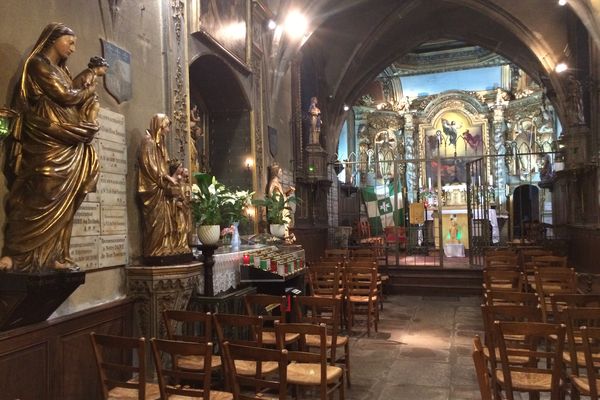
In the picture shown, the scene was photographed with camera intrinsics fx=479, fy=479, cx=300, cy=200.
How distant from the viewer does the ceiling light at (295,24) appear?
921cm

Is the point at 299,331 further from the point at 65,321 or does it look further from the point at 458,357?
the point at 458,357

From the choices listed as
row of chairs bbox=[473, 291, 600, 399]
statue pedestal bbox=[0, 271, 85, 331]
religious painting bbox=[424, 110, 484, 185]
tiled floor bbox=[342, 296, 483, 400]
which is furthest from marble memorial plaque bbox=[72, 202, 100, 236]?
religious painting bbox=[424, 110, 484, 185]

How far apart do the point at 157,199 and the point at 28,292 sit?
1643 millimetres

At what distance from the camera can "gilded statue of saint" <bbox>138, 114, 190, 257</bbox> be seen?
171 inches

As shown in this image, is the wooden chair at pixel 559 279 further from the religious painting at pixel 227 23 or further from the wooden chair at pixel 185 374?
the religious painting at pixel 227 23

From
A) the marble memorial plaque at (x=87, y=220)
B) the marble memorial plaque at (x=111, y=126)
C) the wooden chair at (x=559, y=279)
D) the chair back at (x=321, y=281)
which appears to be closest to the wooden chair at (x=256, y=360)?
the marble memorial plaque at (x=87, y=220)

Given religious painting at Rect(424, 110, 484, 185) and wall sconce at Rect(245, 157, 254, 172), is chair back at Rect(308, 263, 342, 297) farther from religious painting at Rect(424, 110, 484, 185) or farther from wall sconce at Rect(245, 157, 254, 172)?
religious painting at Rect(424, 110, 484, 185)

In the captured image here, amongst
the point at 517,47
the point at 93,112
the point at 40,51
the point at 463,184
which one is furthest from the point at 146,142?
the point at 463,184

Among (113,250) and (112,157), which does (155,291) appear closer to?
(113,250)

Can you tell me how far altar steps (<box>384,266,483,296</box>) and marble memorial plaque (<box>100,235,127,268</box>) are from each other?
6558 mm

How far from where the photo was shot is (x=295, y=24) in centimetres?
938

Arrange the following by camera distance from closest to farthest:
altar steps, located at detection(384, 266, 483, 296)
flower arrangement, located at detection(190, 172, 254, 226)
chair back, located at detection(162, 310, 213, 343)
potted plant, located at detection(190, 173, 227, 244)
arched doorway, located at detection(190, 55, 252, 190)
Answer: chair back, located at detection(162, 310, 213, 343) < potted plant, located at detection(190, 173, 227, 244) < flower arrangement, located at detection(190, 172, 254, 226) < arched doorway, located at detection(190, 55, 252, 190) < altar steps, located at detection(384, 266, 483, 296)

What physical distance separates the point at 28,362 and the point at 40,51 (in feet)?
6.73

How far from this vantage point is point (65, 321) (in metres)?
3.50
